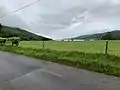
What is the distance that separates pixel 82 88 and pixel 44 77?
229cm

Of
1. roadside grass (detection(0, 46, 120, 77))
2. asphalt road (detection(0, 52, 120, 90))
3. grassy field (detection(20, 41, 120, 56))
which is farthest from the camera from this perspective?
grassy field (detection(20, 41, 120, 56))

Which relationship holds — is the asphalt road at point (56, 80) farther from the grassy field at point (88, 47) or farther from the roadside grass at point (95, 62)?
the grassy field at point (88, 47)

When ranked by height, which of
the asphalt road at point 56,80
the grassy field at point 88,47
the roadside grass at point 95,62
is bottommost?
the asphalt road at point 56,80

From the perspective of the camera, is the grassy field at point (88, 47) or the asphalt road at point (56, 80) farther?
the grassy field at point (88, 47)

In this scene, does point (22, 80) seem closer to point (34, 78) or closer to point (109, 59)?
point (34, 78)

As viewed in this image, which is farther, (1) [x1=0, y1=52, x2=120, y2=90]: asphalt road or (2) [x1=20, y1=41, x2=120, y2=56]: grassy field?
(2) [x1=20, y1=41, x2=120, y2=56]: grassy field

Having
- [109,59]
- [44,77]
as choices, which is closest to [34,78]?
[44,77]

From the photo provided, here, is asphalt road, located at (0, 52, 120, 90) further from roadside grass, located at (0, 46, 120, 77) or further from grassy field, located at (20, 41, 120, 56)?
grassy field, located at (20, 41, 120, 56)

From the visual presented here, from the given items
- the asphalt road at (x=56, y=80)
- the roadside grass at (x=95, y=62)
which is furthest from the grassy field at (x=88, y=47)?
the asphalt road at (x=56, y=80)

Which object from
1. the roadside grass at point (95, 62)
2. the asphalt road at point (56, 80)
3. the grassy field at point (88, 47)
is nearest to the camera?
the asphalt road at point (56, 80)

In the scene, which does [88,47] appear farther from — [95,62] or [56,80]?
[56,80]

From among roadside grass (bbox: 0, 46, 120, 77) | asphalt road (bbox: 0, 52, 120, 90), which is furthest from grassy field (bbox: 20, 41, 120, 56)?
asphalt road (bbox: 0, 52, 120, 90)

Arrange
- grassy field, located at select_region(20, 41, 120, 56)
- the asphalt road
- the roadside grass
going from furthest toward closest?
grassy field, located at select_region(20, 41, 120, 56)
the roadside grass
the asphalt road

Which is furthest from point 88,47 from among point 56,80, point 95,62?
point 56,80
